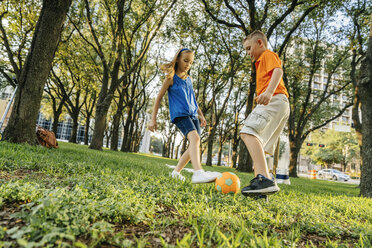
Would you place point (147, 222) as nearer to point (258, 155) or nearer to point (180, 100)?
point (258, 155)

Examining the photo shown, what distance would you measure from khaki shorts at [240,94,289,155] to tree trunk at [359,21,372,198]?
4271mm

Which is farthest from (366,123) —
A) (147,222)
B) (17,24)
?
(17,24)

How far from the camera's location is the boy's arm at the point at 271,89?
276 cm

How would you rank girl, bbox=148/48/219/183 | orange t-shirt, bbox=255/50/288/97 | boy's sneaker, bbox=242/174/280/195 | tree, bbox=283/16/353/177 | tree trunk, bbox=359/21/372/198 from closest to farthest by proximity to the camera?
boy's sneaker, bbox=242/174/280/195 → orange t-shirt, bbox=255/50/288/97 → girl, bbox=148/48/219/183 → tree trunk, bbox=359/21/372/198 → tree, bbox=283/16/353/177

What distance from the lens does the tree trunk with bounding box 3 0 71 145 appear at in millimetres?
5875

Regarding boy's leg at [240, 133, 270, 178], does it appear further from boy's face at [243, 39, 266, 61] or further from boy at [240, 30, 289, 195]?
boy's face at [243, 39, 266, 61]

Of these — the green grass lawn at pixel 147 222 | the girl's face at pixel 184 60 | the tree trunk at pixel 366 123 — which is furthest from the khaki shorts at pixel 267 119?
the tree trunk at pixel 366 123

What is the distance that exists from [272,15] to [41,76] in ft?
49.1

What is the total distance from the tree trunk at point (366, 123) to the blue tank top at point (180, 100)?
4.99 m

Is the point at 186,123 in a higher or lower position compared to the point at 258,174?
higher

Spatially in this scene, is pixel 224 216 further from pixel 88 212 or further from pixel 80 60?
pixel 80 60

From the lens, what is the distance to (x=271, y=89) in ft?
9.30

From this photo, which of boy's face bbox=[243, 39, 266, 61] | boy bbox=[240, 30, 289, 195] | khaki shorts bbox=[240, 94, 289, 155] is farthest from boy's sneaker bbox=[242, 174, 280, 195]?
boy's face bbox=[243, 39, 266, 61]

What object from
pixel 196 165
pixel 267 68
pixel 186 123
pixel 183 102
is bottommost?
pixel 196 165
